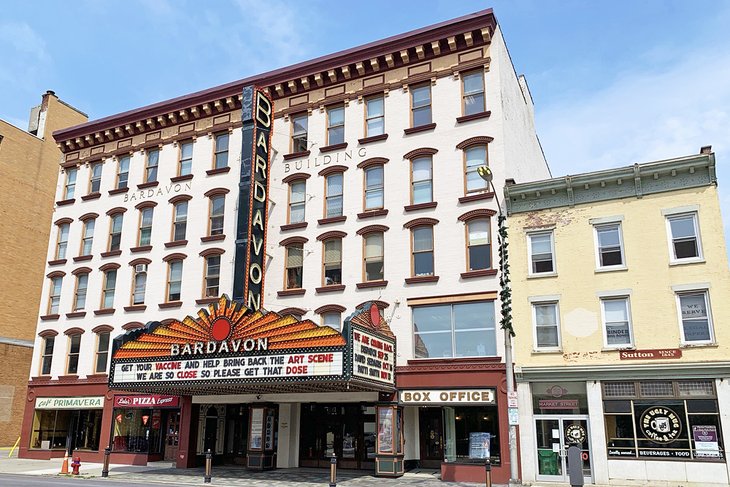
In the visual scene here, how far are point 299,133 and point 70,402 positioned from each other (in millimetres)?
19161

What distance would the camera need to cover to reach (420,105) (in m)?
30.8

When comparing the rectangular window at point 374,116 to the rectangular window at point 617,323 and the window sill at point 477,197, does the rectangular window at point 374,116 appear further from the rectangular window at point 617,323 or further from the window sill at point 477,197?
the rectangular window at point 617,323

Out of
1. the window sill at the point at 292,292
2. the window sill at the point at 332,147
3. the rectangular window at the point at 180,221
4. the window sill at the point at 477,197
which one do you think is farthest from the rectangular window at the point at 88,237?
the window sill at the point at 477,197

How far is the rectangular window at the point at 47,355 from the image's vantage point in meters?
36.9

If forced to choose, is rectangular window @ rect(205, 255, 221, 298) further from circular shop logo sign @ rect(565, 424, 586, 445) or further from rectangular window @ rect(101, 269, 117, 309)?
circular shop logo sign @ rect(565, 424, 586, 445)

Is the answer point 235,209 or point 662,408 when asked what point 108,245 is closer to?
point 235,209

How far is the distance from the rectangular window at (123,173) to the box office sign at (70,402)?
480 inches

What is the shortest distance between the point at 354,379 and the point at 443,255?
24.4 feet

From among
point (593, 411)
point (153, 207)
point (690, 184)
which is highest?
point (153, 207)

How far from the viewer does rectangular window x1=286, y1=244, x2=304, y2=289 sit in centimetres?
3141

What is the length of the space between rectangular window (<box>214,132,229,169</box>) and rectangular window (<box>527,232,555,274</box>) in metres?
17.1

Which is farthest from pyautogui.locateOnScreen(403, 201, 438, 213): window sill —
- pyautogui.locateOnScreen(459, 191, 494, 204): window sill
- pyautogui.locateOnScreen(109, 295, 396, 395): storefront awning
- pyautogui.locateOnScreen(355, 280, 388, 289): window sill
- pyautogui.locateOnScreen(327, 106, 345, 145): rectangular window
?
pyautogui.locateOnScreen(327, 106, 345, 145): rectangular window

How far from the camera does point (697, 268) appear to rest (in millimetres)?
23688

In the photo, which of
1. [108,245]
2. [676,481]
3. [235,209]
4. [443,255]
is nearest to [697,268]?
[676,481]
